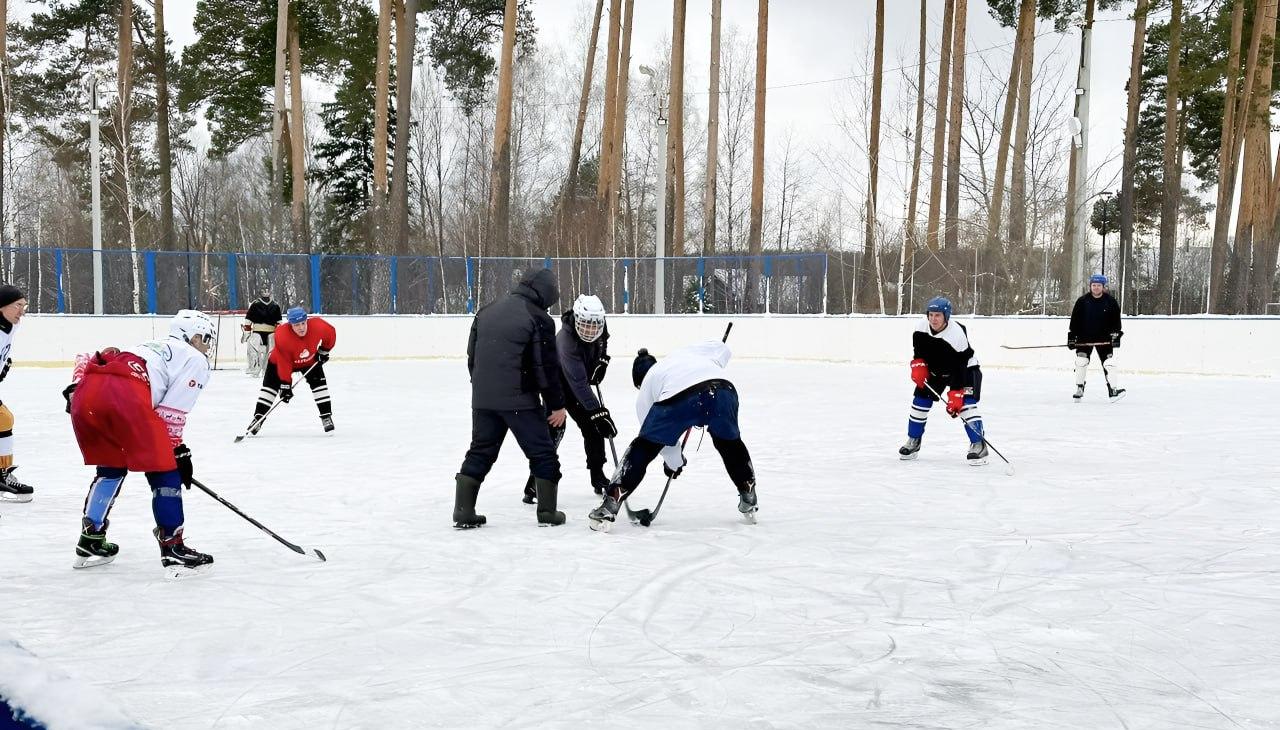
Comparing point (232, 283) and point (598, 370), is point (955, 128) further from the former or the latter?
point (598, 370)

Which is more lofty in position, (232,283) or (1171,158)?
(1171,158)

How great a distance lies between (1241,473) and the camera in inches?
280

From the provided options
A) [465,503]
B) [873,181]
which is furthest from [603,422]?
[873,181]

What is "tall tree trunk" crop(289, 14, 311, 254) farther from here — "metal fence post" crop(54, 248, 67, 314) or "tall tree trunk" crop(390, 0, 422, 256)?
"metal fence post" crop(54, 248, 67, 314)

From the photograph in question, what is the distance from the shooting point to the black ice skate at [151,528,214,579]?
448cm

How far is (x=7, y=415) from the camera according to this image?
21.2 ft

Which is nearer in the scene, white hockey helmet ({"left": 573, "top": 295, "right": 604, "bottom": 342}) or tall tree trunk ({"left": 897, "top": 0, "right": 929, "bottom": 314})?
white hockey helmet ({"left": 573, "top": 295, "right": 604, "bottom": 342})

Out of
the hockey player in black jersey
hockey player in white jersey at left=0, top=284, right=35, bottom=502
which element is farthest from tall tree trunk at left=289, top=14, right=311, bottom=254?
the hockey player in black jersey

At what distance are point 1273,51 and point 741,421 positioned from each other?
60.9ft

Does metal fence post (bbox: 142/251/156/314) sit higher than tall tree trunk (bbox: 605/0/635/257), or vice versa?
tall tree trunk (bbox: 605/0/635/257)

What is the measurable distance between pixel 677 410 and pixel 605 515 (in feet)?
2.17

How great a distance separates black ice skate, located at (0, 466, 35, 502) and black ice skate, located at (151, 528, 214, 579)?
2264 millimetres

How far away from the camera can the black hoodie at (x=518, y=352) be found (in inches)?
207

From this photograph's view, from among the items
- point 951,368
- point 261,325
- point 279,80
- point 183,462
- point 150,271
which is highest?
point 279,80
